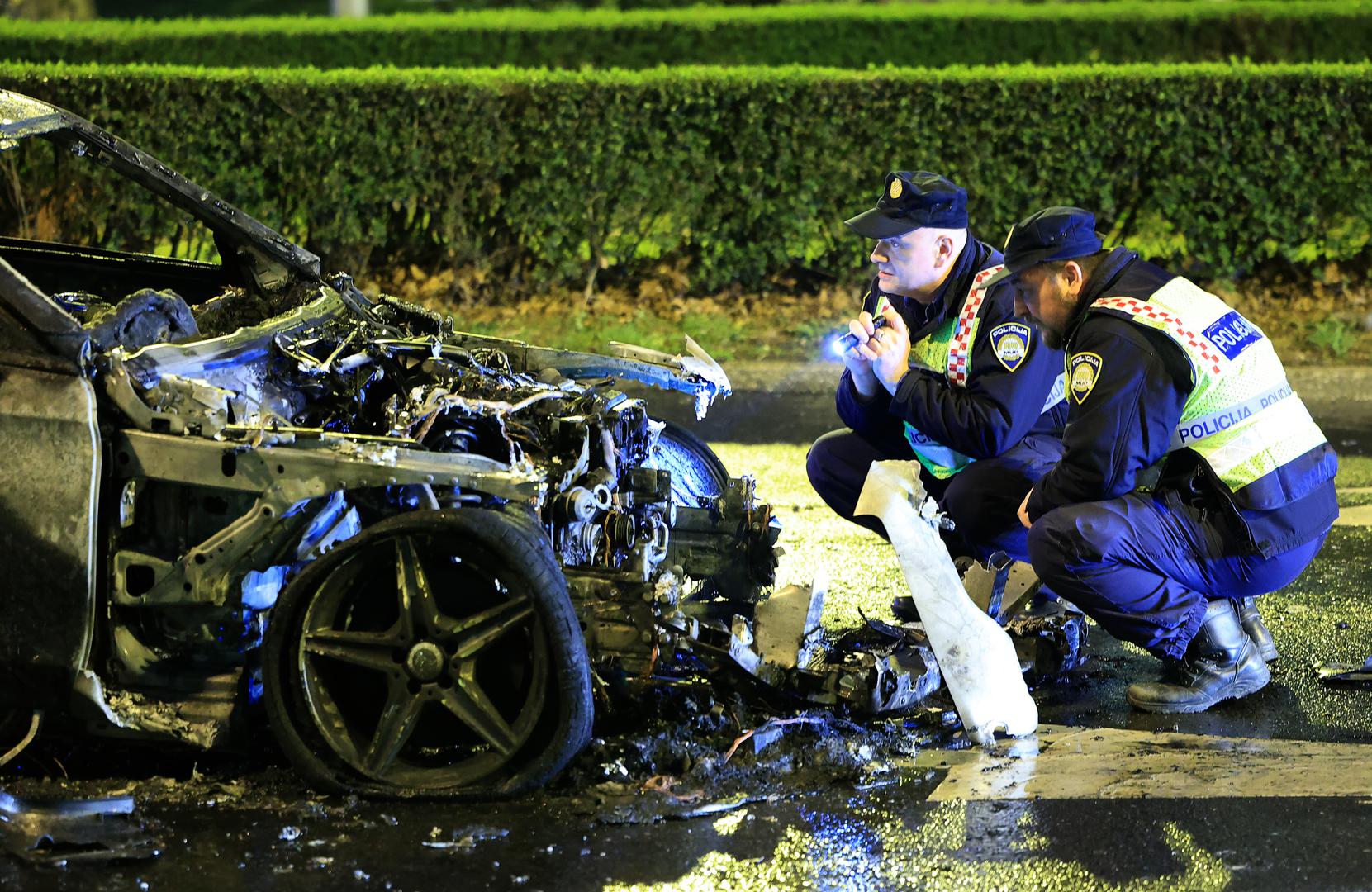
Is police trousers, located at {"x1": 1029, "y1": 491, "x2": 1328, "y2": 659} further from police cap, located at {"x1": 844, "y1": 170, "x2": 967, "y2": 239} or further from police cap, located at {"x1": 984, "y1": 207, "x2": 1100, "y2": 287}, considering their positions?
police cap, located at {"x1": 844, "y1": 170, "x2": 967, "y2": 239}

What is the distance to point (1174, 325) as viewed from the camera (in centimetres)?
434

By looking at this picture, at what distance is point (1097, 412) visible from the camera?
4.30 meters

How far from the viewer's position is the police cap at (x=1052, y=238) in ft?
14.7

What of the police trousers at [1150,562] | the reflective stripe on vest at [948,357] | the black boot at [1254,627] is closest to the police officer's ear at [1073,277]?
the reflective stripe on vest at [948,357]

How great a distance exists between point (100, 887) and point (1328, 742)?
328 cm

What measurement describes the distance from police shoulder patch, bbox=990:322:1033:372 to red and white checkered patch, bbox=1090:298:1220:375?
0.59 meters

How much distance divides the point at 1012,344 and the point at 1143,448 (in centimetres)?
73

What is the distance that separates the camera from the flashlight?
17.0 feet

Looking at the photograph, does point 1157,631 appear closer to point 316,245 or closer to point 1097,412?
point 1097,412

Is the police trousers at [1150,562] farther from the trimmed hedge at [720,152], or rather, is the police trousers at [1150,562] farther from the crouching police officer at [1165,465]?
the trimmed hedge at [720,152]

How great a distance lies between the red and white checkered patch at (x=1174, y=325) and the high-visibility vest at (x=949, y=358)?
1.89 feet

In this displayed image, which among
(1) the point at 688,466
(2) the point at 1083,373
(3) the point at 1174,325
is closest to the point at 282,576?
(1) the point at 688,466

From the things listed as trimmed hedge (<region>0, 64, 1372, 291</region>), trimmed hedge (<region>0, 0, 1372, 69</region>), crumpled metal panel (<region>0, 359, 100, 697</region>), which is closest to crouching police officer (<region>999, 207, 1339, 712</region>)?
crumpled metal panel (<region>0, 359, 100, 697</region>)

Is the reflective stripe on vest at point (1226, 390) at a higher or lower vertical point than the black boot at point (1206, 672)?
higher
